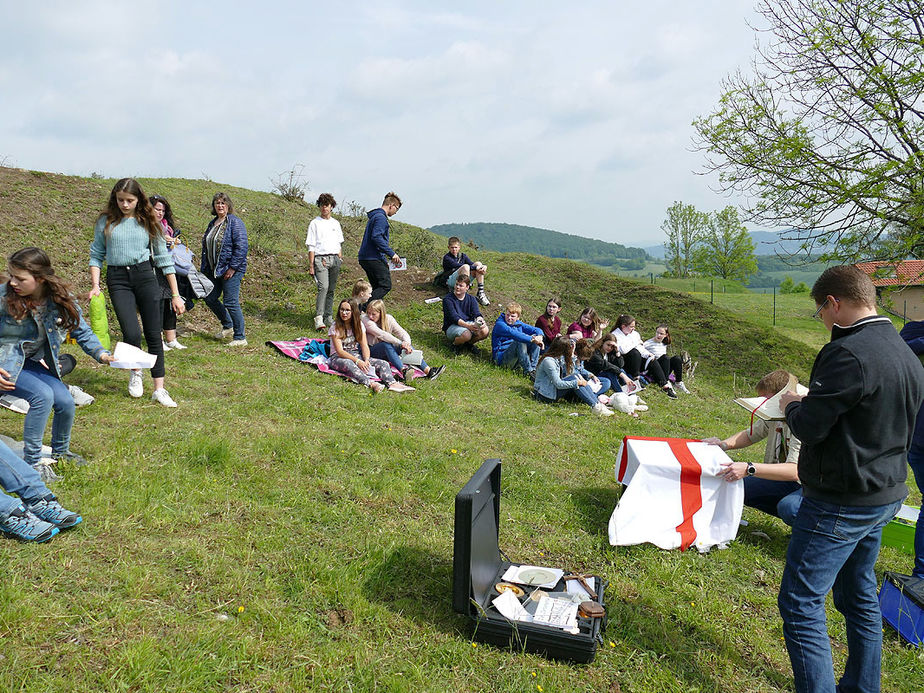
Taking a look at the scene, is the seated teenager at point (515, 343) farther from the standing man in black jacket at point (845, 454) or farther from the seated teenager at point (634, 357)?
the standing man in black jacket at point (845, 454)

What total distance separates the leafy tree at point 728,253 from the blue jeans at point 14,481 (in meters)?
59.3

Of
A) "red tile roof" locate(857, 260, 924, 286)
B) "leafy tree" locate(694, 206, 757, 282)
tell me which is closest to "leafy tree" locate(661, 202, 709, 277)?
"leafy tree" locate(694, 206, 757, 282)

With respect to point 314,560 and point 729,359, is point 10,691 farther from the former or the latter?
point 729,359

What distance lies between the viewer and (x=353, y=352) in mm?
7953

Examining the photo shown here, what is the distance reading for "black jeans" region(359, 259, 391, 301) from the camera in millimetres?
9195

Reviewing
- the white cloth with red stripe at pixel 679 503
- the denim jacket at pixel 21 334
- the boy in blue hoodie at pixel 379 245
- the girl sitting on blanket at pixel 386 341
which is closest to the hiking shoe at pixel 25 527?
the denim jacket at pixel 21 334

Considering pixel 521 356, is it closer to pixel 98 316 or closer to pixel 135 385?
pixel 135 385

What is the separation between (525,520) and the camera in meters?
4.57

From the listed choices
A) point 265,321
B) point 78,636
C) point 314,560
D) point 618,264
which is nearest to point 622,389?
point 265,321

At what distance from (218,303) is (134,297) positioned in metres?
2.98

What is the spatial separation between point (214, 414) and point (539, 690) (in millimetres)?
4115

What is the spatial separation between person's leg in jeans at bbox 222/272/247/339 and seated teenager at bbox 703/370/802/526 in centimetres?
632

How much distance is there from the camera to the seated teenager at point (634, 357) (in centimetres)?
1034

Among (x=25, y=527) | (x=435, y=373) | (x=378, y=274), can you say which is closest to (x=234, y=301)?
(x=378, y=274)
